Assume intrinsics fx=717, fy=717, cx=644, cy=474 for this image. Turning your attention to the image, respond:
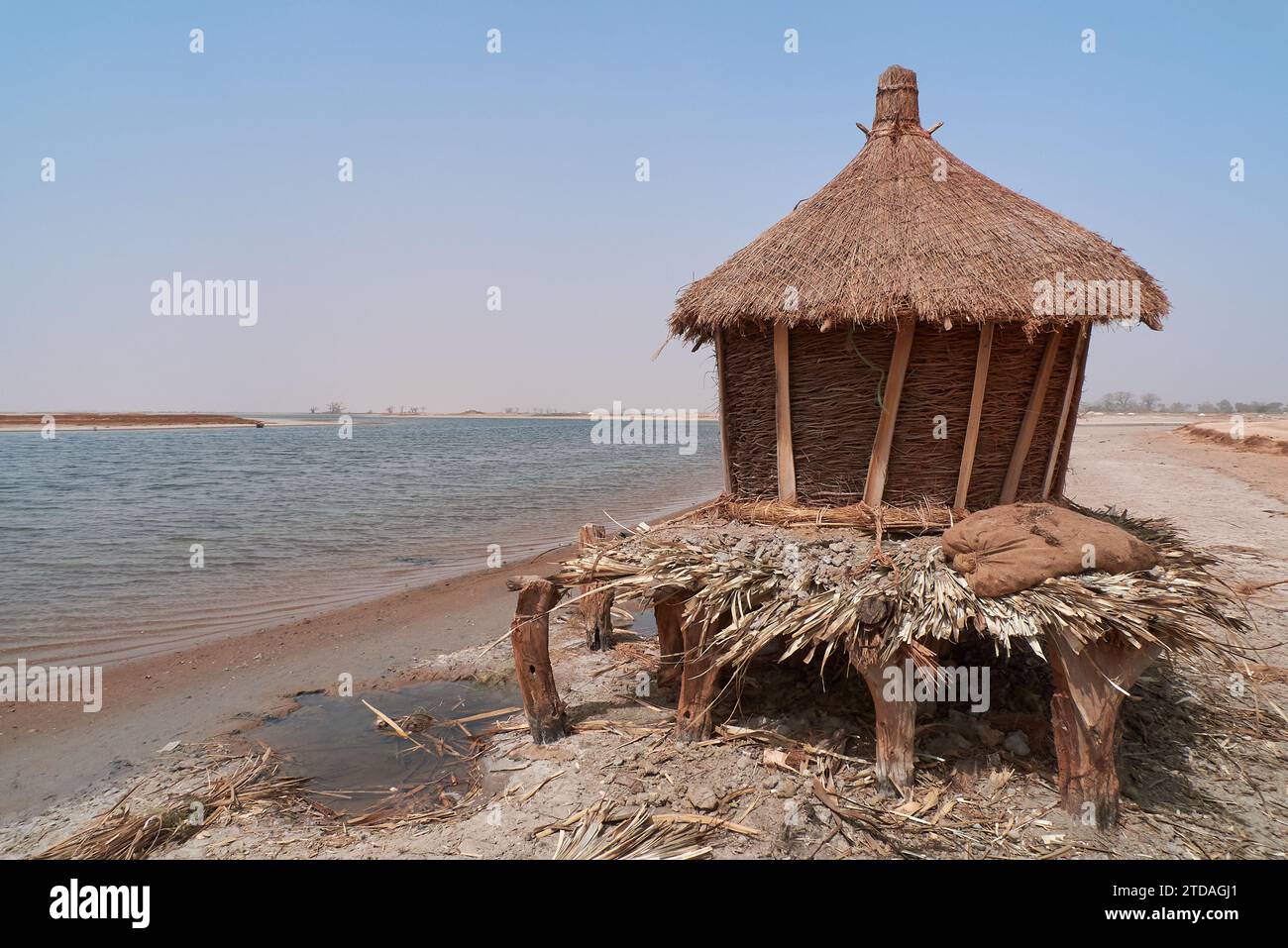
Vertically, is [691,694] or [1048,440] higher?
[1048,440]

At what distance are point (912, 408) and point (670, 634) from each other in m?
3.09

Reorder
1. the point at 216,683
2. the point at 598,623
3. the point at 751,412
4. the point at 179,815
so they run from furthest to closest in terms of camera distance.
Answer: the point at 598,623
the point at 216,683
the point at 751,412
the point at 179,815

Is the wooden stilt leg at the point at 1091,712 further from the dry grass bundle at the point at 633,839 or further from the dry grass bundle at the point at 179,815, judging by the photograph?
the dry grass bundle at the point at 179,815

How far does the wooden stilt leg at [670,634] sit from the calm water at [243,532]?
708cm

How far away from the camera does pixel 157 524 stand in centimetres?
1950

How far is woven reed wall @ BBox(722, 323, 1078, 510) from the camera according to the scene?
5.59m

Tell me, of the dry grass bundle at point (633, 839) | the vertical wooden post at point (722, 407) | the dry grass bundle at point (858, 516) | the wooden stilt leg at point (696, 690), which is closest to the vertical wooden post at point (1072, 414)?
the dry grass bundle at point (858, 516)

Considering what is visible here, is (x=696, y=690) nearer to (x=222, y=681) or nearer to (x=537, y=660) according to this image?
(x=537, y=660)

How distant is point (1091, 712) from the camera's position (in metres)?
4.63

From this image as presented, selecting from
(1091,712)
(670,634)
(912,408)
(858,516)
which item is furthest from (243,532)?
(1091,712)

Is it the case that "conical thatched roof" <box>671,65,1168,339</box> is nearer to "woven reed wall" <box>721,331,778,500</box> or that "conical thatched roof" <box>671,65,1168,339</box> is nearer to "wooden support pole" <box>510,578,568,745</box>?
"woven reed wall" <box>721,331,778,500</box>
